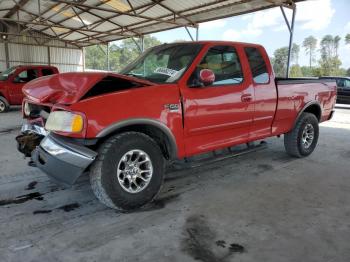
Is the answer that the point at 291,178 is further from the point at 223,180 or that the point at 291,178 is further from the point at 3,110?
the point at 3,110

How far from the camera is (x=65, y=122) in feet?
9.82

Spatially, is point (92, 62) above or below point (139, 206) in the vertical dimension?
above

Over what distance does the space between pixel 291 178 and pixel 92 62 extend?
Answer: 214 ft

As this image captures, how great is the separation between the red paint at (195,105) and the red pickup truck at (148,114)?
11 millimetres

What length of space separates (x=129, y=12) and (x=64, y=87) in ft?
40.1

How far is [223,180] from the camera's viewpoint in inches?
173


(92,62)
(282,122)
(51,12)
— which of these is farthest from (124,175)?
(92,62)

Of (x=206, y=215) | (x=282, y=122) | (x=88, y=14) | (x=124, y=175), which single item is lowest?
(x=206, y=215)

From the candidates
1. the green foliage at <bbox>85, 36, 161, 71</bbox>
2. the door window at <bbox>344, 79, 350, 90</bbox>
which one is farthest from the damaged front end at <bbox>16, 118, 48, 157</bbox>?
the green foliage at <bbox>85, 36, 161, 71</bbox>

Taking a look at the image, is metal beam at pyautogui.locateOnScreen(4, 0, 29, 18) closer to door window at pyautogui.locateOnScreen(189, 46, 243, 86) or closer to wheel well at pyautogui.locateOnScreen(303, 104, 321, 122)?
door window at pyautogui.locateOnScreen(189, 46, 243, 86)

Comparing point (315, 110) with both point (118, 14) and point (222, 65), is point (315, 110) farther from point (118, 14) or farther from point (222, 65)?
point (118, 14)

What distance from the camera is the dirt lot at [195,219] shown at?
2.61 metres

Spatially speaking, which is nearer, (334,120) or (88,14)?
(334,120)

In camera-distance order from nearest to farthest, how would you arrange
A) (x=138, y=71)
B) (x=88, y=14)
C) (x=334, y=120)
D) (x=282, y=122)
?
(x=138, y=71) < (x=282, y=122) < (x=334, y=120) < (x=88, y=14)
